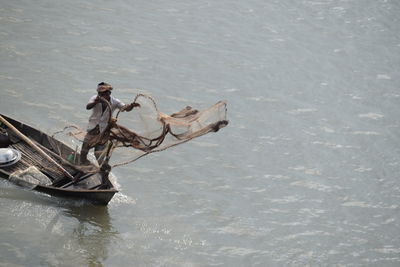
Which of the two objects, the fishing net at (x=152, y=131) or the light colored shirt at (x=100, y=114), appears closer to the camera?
the fishing net at (x=152, y=131)

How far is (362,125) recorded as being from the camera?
1509 centimetres

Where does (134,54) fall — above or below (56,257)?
above

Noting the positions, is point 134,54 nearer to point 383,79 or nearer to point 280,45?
point 280,45

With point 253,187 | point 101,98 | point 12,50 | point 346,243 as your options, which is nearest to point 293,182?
point 253,187

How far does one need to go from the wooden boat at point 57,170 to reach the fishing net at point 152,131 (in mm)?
580

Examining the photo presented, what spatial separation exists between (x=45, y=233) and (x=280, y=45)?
10.1 m

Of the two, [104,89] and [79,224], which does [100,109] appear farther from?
[79,224]

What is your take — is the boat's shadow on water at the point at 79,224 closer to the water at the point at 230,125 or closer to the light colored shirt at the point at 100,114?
the water at the point at 230,125

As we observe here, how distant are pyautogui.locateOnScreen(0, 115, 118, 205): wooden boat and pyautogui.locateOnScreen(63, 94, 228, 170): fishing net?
0.58m

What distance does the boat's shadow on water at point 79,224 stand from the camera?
10.2 m

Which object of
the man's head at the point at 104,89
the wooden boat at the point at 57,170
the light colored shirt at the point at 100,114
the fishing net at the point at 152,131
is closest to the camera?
the fishing net at the point at 152,131

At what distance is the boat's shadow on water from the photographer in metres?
10.2

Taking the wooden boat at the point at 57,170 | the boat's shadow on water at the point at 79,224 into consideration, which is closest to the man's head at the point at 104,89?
the wooden boat at the point at 57,170

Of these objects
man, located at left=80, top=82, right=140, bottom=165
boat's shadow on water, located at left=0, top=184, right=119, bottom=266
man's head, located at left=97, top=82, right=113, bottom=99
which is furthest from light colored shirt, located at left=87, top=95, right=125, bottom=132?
boat's shadow on water, located at left=0, top=184, right=119, bottom=266
